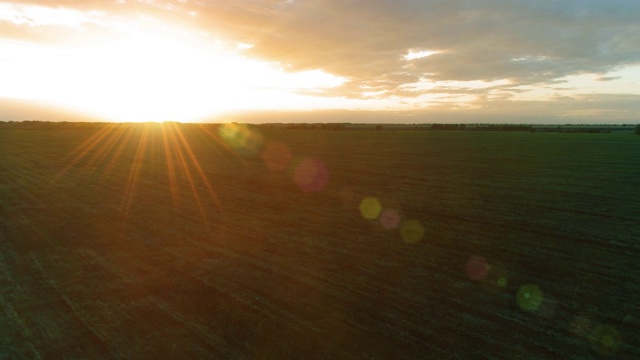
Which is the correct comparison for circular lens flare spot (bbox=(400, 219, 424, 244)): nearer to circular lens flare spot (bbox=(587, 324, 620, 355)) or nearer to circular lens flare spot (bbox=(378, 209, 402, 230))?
circular lens flare spot (bbox=(378, 209, 402, 230))

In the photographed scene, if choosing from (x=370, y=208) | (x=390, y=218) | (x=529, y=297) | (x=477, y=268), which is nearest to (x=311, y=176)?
(x=370, y=208)

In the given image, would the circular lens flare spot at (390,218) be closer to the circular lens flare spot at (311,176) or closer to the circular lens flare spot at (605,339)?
the circular lens flare spot at (311,176)

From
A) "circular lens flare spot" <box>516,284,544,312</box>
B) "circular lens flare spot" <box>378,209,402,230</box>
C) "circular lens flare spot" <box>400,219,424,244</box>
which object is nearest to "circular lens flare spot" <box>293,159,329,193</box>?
"circular lens flare spot" <box>378,209,402,230</box>

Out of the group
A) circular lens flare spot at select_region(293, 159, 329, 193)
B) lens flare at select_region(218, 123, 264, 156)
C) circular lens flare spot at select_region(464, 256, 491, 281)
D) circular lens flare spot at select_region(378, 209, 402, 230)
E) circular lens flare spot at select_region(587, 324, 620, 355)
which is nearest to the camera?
circular lens flare spot at select_region(587, 324, 620, 355)

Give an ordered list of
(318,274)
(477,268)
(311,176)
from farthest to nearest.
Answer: (311,176)
(477,268)
(318,274)

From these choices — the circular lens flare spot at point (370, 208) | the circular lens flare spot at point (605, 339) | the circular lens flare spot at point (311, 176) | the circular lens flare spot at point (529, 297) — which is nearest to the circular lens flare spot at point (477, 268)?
the circular lens flare spot at point (529, 297)

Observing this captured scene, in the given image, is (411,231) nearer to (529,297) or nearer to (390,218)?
(390,218)
